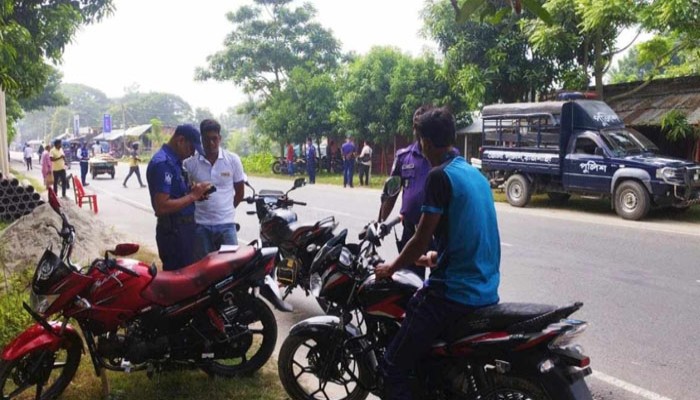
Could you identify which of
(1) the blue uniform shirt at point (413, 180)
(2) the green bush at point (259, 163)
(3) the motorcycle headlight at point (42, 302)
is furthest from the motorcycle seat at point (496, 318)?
(2) the green bush at point (259, 163)

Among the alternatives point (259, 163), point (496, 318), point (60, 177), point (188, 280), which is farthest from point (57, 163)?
point (496, 318)

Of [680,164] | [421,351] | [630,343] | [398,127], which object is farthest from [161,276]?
[398,127]

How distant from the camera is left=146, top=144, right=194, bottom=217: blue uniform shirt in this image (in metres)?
4.21

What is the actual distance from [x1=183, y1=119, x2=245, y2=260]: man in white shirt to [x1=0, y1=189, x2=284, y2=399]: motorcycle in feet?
3.40

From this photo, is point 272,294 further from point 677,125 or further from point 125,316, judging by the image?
point 677,125

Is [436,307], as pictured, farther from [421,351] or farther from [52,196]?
[52,196]

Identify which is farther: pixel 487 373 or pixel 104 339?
pixel 104 339

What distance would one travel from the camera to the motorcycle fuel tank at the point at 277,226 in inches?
217

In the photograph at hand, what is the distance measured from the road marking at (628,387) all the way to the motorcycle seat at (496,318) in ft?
5.83

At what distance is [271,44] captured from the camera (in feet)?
103

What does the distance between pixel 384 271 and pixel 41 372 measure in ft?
7.16

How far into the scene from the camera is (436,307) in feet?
9.19

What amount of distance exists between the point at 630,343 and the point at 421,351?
282cm

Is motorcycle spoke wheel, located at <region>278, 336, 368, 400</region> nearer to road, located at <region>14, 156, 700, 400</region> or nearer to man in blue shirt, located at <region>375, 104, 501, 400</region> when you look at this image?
man in blue shirt, located at <region>375, 104, 501, 400</region>
